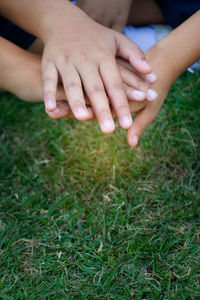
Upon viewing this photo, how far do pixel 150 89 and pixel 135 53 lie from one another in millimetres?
181

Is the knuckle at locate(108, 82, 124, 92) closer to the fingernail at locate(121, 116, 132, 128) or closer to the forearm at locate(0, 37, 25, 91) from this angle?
the fingernail at locate(121, 116, 132, 128)

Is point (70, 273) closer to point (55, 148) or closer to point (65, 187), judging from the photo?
point (65, 187)

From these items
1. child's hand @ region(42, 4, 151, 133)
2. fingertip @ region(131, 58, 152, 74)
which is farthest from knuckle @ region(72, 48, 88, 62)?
fingertip @ region(131, 58, 152, 74)

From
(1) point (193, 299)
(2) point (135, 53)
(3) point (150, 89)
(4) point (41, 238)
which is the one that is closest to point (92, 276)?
(4) point (41, 238)

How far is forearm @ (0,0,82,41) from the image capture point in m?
1.51

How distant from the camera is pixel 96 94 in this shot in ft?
4.43

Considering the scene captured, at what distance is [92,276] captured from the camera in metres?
1.29

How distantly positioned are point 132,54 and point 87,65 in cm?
22

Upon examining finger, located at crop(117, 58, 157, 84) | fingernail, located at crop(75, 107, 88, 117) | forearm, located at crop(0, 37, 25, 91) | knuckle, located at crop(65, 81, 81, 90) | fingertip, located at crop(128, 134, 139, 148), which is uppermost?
finger, located at crop(117, 58, 157, 84)

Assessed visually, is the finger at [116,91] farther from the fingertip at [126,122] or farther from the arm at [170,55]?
the arm at [170,55]

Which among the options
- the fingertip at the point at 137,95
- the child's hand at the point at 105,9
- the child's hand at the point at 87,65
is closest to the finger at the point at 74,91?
the child's hand at the point at 87,65

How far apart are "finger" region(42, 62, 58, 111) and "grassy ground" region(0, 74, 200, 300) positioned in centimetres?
50

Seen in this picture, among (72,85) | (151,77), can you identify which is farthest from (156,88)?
(72,85)

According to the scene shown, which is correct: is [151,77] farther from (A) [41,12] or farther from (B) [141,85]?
(A) [41,12]
